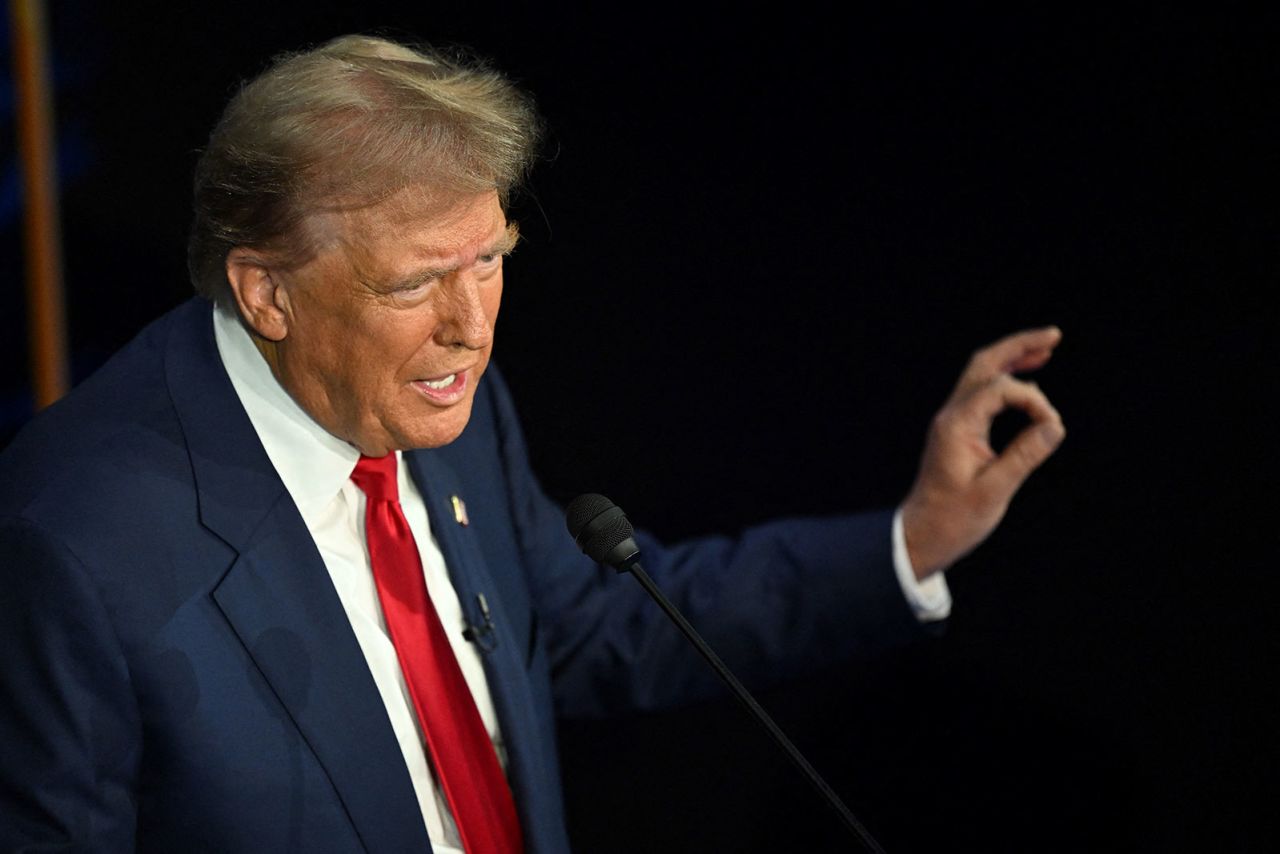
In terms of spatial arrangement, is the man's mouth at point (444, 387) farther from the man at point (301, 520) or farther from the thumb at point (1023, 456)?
the thumb at point (1023, 456)

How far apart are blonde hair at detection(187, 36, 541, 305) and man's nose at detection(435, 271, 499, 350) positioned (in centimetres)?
11

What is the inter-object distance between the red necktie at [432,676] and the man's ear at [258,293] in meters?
0.21

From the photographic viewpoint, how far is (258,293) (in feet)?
5.25

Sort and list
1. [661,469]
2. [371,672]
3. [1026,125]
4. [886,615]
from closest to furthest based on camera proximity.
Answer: [371,672] < [886,615] < [1026,125] < [661,469]

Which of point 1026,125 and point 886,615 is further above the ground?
point 1026,125

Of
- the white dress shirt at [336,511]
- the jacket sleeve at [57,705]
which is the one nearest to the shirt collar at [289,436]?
the white dress shirt at [336,511]

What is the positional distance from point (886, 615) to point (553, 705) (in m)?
0.50

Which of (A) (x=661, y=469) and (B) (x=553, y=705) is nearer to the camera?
(B) (x=553, y=705)

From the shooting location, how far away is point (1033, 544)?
7.53 feet

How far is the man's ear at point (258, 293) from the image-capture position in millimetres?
1588

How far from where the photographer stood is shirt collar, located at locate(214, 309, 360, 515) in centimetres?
167

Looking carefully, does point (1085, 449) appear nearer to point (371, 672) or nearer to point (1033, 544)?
point (1033, 544)

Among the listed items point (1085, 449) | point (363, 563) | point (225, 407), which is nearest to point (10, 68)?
point (225, 407)

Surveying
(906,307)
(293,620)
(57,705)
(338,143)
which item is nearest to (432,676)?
(293,620)
